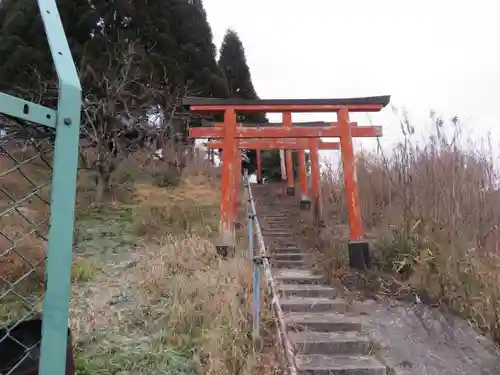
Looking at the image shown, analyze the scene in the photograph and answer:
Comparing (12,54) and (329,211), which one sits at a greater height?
(12,54)

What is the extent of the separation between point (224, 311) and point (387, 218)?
138 inches

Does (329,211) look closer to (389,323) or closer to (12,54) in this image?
(389,323)

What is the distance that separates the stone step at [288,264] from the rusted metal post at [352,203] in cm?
92

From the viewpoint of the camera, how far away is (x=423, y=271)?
5.62m

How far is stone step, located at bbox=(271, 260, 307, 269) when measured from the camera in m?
7.14

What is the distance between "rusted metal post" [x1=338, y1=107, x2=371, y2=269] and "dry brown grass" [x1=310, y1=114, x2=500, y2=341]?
230 millimetres

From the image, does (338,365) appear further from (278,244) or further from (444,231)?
(278,244)

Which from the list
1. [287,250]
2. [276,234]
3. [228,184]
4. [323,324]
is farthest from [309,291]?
[276,234]

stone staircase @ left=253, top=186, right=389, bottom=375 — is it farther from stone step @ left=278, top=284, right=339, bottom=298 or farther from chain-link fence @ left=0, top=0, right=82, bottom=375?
chain-link fence @ left=0, top=0, right=82, bottom=375

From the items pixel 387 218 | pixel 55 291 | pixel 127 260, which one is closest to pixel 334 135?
pixel 387 218

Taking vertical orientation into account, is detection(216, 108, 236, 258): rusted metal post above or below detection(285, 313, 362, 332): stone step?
above

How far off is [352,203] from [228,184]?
2.10 m

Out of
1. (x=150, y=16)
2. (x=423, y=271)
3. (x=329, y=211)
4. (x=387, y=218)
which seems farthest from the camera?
(x=150, y=16)

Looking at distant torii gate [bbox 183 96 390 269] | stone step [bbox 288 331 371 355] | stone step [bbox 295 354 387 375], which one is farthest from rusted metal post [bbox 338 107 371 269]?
stone step [bbox 295 354 387 375]
